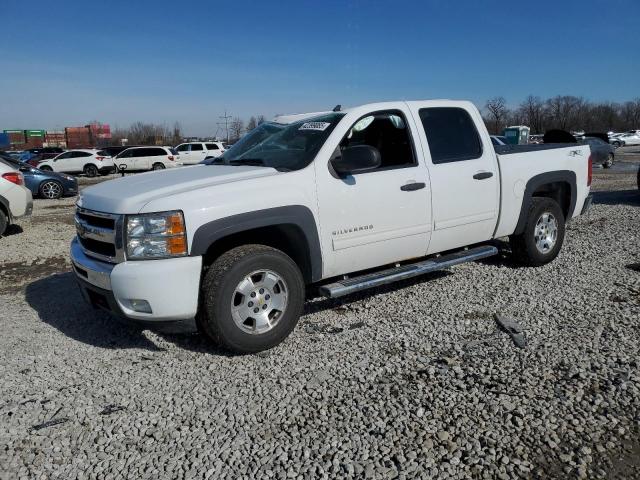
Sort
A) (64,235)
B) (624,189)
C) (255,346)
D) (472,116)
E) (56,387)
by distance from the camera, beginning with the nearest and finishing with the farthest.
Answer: (56,387) < (255,346) < (472,116) < (64,235) < (624,189)

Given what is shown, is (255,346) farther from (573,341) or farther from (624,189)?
(624,189)

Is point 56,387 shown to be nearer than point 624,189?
Yes

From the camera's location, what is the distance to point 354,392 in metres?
3.33

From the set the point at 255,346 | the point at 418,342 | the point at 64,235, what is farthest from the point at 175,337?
the point at 64,235

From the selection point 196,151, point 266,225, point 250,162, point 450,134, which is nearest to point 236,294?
point 266,225

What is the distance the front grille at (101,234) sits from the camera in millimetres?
3613

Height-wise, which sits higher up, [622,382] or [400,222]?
[400,222]

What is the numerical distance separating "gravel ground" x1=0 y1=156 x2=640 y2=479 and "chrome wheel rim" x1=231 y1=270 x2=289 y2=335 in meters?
0.26

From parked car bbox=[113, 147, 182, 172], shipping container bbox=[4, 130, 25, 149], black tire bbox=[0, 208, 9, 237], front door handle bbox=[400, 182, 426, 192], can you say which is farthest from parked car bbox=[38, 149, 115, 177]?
shipping container bbox=[4, 130, 25, 149]

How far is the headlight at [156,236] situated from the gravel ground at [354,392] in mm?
902

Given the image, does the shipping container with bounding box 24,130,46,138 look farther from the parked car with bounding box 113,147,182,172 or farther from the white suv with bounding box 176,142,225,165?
the parked car with bounding box 113,147,182,172

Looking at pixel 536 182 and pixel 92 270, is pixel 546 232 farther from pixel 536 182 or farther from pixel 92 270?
pixel 92 270

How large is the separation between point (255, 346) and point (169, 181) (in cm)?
148

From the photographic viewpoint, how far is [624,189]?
1433cm
